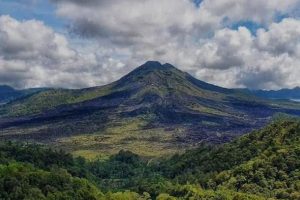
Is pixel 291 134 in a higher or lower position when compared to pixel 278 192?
higher

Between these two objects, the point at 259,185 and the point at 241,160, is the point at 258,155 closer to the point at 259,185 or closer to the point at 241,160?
the point at 241,160

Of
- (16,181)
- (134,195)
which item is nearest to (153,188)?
(134,195)

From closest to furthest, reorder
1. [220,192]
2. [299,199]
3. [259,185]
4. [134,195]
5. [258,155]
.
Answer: [299,199], [220,192], [259,185], [134,195], [258,155]

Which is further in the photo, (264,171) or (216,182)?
(216,182)

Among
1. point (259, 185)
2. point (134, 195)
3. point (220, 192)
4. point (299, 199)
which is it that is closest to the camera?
point (299, 199)

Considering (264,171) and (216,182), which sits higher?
(264,171)

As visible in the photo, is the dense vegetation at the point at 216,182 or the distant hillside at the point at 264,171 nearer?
the dense vegetation at the point at 216,182

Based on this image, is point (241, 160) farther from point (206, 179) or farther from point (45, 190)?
point (45, 190)

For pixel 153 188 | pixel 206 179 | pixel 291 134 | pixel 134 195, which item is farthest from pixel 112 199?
pixel 291 134

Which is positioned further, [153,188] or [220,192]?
[153,188]

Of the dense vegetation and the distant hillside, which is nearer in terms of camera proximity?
the dense vegetation
